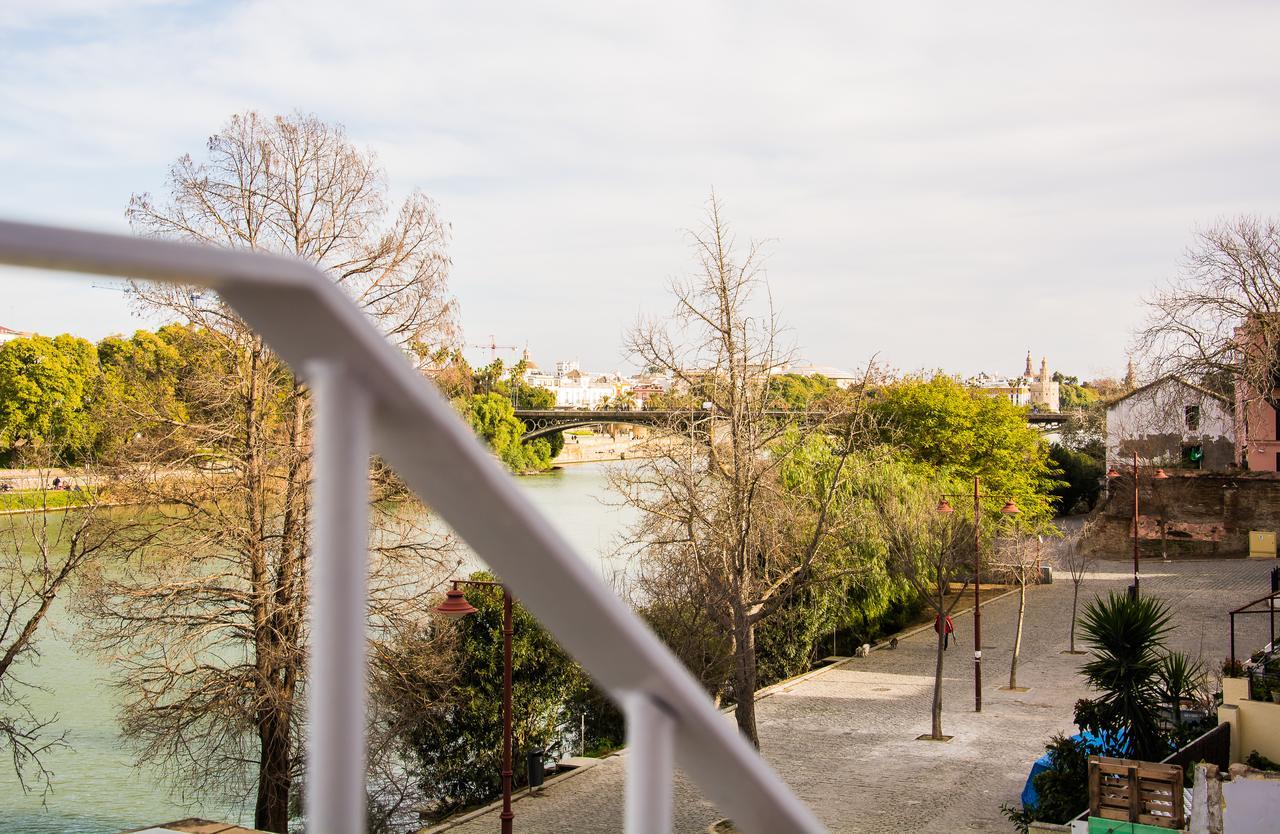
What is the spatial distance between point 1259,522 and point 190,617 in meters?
37.6

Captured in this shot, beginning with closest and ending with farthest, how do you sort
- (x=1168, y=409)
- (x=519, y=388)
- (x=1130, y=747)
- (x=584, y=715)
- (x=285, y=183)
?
(x=1130, y=747) → (x=285, y=183) → (x=584, y=715) → (x=1168, y=409) → (x=519, y=388)

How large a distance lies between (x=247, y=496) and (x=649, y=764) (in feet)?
50.4

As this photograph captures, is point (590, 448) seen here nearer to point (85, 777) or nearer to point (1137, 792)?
point (85, 777)

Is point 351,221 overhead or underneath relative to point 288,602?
overhead

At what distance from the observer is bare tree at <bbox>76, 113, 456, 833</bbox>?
14484mm

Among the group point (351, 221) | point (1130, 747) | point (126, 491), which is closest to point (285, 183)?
point (351, 221)

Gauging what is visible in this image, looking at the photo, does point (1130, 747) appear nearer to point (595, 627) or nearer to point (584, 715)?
point (584, 715)

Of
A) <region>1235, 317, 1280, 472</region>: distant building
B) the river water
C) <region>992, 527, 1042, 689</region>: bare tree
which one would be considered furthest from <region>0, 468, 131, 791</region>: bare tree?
<region>1235, 317, 1280, 472</region>: distant building

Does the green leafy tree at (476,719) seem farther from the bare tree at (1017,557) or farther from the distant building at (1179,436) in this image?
the distant building at (1179,436)

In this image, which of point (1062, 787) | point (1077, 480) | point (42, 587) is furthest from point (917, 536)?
point (1077, 480)

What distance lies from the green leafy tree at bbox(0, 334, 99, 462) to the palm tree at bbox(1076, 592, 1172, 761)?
13.4 metres

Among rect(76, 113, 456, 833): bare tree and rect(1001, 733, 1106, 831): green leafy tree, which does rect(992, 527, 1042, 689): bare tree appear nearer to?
rect(1001, 733, 1106, 831): green leafy tree

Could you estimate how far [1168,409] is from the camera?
3706cm

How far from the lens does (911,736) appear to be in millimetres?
19719
